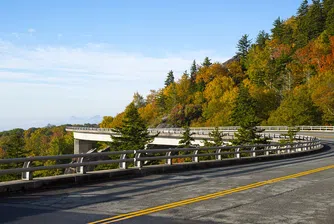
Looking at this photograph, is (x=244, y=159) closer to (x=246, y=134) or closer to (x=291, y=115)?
(x=246, y=134)

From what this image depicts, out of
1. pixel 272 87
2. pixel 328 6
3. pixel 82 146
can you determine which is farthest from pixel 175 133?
pixel 328 6

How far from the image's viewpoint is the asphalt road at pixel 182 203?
841 centimetres

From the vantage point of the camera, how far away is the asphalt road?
841cm

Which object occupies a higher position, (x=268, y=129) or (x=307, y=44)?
(x=307, y=44)

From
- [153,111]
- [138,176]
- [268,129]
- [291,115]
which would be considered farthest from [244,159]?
[153,111]

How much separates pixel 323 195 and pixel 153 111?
153m

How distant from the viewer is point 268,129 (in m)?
80.7

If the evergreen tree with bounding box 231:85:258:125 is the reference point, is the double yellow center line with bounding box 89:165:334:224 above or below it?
below

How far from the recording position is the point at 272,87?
12762 cm

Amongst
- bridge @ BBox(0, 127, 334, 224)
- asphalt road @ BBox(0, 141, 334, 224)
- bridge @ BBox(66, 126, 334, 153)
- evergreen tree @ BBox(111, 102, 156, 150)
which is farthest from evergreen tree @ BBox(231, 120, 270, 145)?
asphalt road @ BBox(0, 141, 334, 224)

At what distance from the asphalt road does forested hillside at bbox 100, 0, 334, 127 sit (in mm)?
50589

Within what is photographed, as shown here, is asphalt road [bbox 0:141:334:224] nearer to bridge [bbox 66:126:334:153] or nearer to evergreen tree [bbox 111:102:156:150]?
bridge [bbox 66:126:334:153]

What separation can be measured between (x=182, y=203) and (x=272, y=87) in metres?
123

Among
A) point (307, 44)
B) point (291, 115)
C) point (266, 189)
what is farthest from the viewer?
point (307, 44)
